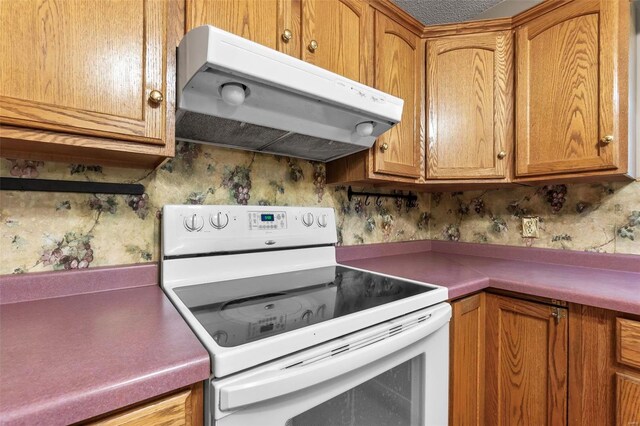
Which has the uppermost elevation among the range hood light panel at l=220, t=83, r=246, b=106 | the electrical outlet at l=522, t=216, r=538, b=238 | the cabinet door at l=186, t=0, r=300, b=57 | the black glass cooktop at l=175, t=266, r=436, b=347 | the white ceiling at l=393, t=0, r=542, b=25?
the white ceiling at l=393, t=0, r=542, b=25

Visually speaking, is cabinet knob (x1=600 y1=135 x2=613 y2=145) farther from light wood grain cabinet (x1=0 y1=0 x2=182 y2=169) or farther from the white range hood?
light wood grain cabinet (x1=0 y1=0 x2=182 y2=169)

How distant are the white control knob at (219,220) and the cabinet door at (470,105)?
998 mm

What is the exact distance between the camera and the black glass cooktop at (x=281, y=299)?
70cm

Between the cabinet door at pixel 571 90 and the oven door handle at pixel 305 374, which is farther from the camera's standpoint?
the cabinet door at pixel 571 90

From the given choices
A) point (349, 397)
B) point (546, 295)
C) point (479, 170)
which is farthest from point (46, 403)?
point (479, 170)

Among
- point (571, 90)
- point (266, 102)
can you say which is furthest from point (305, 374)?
point (571, 90)

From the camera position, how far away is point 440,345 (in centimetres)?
98

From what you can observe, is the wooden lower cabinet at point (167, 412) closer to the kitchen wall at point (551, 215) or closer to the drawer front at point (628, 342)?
the drawer front at point (628, 342)

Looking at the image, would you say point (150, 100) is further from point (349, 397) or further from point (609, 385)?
point (609, 385)

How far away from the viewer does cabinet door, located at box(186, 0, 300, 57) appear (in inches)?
34.6

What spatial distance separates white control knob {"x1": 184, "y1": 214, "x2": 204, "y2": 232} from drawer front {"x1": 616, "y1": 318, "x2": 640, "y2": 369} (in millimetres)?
1348

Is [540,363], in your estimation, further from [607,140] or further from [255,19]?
[255,19]

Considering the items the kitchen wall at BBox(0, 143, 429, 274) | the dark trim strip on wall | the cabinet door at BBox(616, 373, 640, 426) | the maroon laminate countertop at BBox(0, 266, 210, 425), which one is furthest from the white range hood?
the cabinet door at BBox(616, 373, 640, 426)

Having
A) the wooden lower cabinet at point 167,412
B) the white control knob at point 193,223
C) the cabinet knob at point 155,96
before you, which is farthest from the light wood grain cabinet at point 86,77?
the wooden lower cabinet at point 167,412
